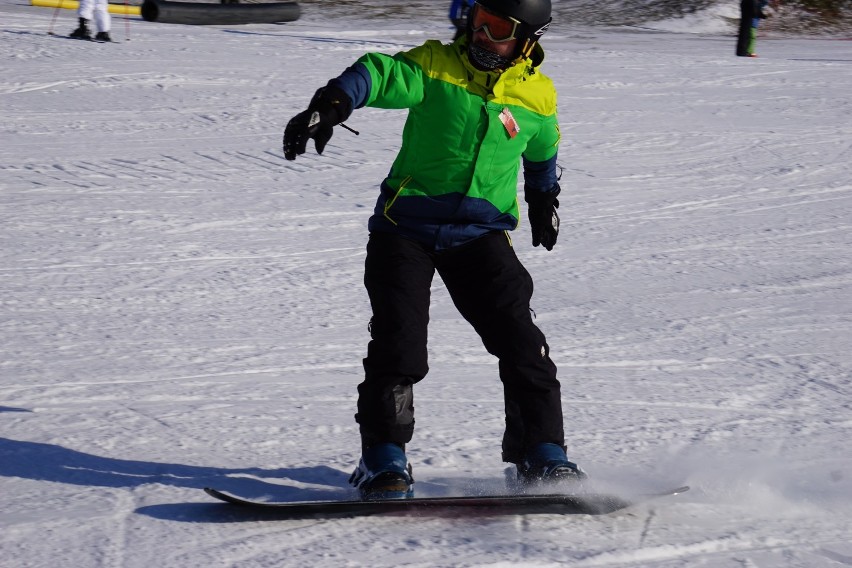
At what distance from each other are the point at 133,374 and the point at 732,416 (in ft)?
7.77

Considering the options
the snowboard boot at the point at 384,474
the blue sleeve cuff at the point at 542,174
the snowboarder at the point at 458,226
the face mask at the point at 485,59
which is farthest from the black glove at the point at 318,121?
the snowboard boot at the point at 384,474

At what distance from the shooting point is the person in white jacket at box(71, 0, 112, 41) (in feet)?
42.4

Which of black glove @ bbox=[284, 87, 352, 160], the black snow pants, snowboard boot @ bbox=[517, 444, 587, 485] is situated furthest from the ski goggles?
snowboard boot @ bbox=[517, 444, 587, 485]

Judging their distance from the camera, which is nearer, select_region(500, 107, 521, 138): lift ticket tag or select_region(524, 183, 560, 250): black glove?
select_region(500, 107, 521, 138): lift ticket tag

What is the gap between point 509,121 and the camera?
341 centimetres

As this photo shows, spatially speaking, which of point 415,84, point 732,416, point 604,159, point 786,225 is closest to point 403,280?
point 415,84

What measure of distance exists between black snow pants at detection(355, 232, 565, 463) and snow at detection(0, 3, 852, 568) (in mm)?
299

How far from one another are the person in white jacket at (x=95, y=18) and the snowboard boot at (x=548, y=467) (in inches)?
424

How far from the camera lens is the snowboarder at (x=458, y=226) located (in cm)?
332

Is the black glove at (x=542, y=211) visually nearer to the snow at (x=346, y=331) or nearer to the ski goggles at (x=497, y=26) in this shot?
the ski goggles at (x=497, y=26)

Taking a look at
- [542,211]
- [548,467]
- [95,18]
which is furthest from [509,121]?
[95,18]

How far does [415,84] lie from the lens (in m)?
3.32

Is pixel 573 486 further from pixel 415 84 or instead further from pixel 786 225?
pixel 786 225

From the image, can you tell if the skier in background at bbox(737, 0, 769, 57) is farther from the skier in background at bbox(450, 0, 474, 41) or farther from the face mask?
the face mask
